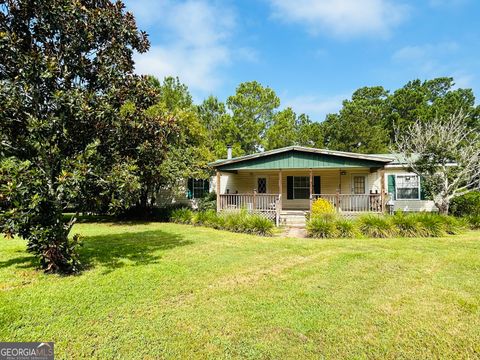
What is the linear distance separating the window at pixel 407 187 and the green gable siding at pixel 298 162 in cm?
320

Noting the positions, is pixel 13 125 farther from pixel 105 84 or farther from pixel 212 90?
pixel 212 90

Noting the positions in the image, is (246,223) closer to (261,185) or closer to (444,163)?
(261,185)

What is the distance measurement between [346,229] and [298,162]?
471 centimetres

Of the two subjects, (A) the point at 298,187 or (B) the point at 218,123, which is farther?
(B) the point at 218,123

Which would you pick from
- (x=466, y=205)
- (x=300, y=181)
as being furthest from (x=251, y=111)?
(x=466, y=205)

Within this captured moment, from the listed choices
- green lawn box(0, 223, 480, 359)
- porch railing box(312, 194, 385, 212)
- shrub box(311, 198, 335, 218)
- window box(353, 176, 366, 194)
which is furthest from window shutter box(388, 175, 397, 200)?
green lawn box(0, 223, 480, 359)

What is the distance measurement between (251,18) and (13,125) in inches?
446

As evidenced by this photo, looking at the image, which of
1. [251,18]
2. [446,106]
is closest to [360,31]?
[251,18]

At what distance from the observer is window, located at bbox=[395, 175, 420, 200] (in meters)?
14.7

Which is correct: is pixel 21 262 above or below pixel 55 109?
below

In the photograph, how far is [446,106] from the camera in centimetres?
2936

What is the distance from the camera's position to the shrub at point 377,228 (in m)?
9.63

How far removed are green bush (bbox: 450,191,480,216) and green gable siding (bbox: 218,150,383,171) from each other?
3.83m

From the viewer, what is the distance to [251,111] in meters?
30.8
